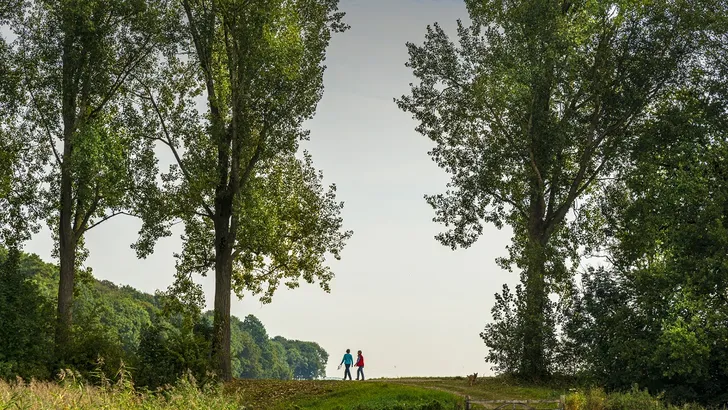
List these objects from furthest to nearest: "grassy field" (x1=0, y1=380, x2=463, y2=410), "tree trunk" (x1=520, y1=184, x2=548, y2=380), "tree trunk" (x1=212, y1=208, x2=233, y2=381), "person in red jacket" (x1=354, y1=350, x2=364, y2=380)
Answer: "person in red jacket" (x1=354, y1=350, x2=364, y2=380)
"tree trunk" (x1=520, y1=184, x2=548, y2=380)
"tree trunk" (x1=212, y1=208, x2=233, y2=381)
"grassy field" (x1=0, y1=380, x2=463, y2=410)

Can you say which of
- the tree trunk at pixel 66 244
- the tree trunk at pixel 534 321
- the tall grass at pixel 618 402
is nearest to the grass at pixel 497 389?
the tree trunk at pixel 534 321

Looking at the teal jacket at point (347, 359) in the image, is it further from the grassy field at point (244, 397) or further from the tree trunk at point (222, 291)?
the tree trunk at point (222, 291)

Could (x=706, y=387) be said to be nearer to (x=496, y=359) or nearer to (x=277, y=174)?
(x=496, y=359)

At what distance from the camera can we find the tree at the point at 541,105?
31.4m

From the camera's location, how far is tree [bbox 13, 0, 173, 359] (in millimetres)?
30672

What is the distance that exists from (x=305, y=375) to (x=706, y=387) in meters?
161

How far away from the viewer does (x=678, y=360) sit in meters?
25.5

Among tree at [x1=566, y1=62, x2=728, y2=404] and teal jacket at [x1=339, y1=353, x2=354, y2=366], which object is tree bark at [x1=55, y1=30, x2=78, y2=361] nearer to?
teal jacket at [x1=339, y1=353, x2=354, y2=366]

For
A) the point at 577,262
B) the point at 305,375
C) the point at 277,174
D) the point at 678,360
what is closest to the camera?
the point at 678,360

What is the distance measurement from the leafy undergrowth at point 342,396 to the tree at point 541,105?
7334 mm

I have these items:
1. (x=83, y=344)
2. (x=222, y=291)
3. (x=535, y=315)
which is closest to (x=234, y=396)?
(x=83, y=344)

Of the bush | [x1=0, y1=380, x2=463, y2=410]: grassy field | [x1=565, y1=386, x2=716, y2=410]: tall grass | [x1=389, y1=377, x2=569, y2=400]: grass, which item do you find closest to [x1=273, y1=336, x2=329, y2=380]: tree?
[x1=389, y1=377, x2=569, y2=400]: grass

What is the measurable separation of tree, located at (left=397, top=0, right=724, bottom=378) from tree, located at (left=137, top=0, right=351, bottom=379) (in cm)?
650

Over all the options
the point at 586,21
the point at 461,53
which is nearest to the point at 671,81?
the point at 586,21
